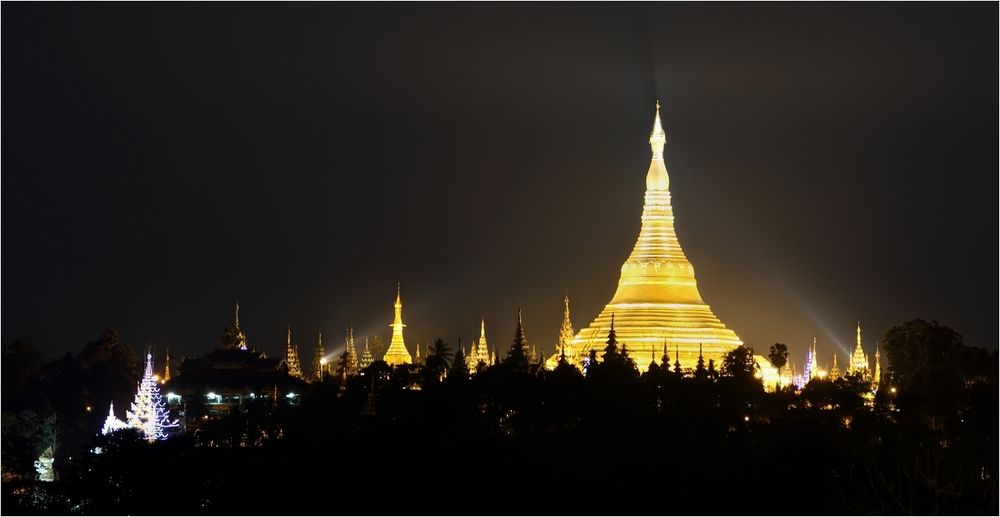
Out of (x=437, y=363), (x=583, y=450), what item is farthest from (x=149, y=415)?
(x=583, y=450)

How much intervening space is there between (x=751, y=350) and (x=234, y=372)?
22.0 meters

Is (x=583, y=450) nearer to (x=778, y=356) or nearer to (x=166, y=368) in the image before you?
(x=778, y=356)

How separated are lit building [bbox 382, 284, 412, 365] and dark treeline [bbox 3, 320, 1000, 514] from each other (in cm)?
2695

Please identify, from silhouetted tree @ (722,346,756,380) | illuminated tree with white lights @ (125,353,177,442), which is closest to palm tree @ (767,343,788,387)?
silhouetted tree @ (722,346,756,380)

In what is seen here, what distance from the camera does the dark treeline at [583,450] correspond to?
73812 mm

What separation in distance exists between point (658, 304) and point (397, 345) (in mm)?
13956

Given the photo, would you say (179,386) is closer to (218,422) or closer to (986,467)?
(218,422)

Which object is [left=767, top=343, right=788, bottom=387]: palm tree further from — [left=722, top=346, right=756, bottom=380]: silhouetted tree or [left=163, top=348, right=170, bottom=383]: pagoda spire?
[left=163, top=348, right=170, bottom=383]: pagoda spire

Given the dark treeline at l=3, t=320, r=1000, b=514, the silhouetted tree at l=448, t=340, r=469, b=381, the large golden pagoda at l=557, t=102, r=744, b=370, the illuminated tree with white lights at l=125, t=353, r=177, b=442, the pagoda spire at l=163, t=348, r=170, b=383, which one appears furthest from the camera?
the pagoda spire at l=163, t=348, r=170, b=383

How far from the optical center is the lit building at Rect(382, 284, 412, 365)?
121 metres

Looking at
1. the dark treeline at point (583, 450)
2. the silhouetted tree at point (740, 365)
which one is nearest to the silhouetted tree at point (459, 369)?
the dark treeline at point (583, 450)

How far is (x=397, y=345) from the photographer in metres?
122

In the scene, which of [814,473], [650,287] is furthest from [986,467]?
[650,287]

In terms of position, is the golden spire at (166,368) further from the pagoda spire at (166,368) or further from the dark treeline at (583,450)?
the dark treeline at (583,450)
